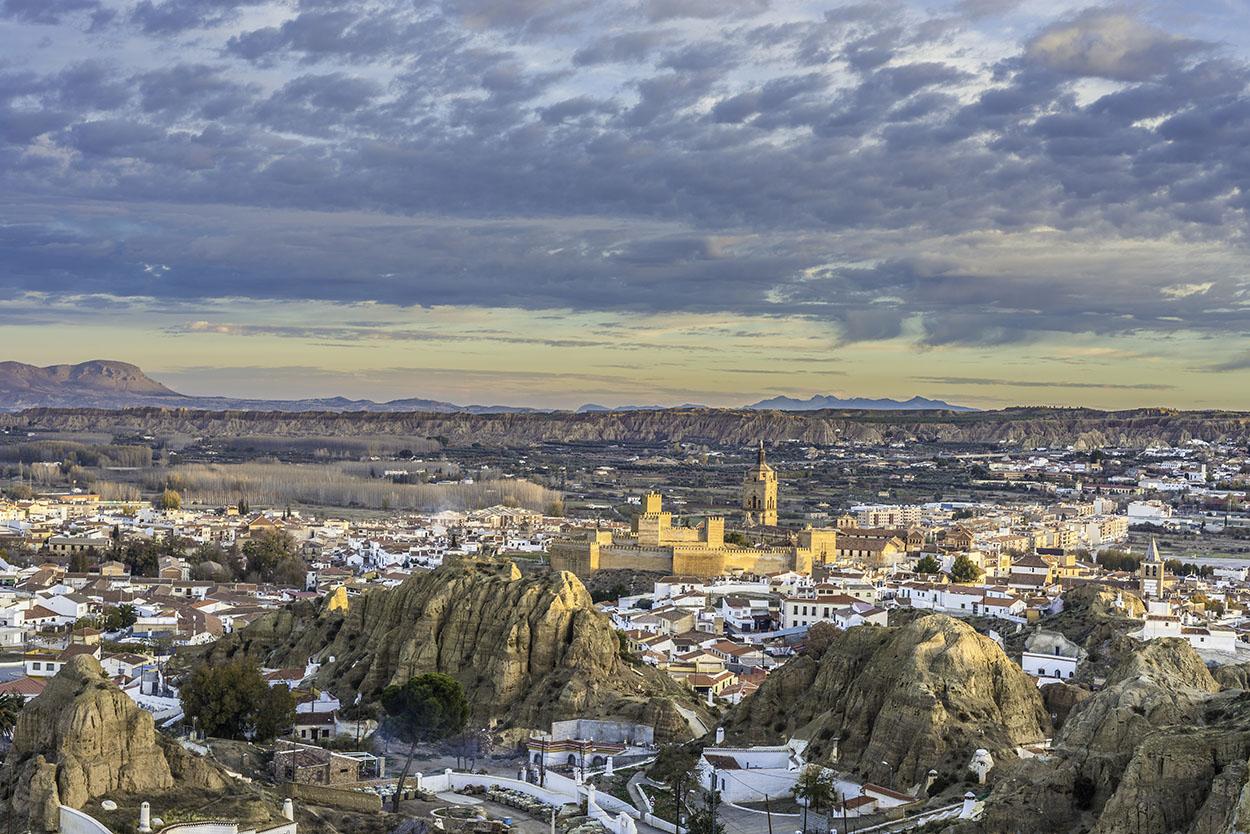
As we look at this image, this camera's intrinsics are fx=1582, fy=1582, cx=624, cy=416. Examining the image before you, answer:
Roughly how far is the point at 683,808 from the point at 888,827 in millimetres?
5096

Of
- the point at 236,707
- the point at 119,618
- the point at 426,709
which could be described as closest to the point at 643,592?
the point at 119,618

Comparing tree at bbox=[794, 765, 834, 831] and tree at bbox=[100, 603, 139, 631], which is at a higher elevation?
tree at bbox=[794, 765, 834, 831]

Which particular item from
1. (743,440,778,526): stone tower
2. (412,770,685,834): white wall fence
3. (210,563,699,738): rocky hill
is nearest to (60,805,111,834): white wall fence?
(412,770,685,834): white wall fence

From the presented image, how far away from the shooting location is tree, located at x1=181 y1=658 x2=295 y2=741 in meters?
40.1

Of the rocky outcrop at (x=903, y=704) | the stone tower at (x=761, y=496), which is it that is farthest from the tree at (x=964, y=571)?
the rocky outcrop at (x=903, y=704)

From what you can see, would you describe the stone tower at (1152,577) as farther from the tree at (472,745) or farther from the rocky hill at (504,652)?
the tree at (472,745)

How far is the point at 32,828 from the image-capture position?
26.5 m

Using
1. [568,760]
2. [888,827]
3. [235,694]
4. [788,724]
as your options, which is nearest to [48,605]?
[235,694]

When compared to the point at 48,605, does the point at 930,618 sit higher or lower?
higher

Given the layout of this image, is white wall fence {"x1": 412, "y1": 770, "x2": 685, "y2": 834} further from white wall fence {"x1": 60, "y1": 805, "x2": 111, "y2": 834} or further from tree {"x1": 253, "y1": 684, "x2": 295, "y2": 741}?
white wall fence {"x1": 60, "y1": 805, "x2": 111, "y2": 834}

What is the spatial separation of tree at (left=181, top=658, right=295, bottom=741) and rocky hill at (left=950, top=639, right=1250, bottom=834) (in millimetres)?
20851

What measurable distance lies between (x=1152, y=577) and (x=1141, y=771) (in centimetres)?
6113

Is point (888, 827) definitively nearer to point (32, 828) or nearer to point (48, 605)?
point (32, 828)

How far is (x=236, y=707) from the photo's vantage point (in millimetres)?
40156
